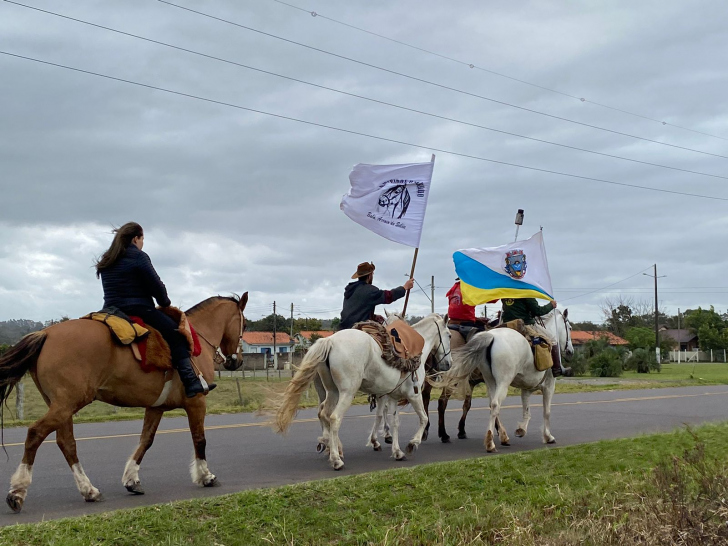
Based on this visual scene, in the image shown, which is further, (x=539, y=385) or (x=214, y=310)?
(x=539, y=385)

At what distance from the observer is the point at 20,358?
23.4ft

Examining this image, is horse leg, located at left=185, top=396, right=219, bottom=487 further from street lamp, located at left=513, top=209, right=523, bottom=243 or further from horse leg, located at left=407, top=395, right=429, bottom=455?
street lamp, located at left=513, top=209, right=523, bottom=243

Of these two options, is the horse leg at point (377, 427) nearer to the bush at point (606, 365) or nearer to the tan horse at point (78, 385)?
the tan horse at point (78, 385)

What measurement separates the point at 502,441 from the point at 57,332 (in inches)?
290

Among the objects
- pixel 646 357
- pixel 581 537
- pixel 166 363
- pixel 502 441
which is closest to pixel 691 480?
pixel 581 537

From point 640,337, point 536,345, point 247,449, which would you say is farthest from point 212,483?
point 640,337

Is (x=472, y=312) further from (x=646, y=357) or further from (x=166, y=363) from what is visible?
(x=646, y=357)

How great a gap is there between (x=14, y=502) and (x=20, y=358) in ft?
4.26

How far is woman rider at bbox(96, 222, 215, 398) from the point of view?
25.7 feet

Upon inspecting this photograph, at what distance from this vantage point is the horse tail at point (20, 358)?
7.12 m

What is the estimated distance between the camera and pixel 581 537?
20.9 feet

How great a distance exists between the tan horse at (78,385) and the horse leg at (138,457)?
1cm

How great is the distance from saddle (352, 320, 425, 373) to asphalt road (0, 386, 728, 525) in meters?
1.34

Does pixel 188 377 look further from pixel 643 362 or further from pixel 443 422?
pixel 643 362
